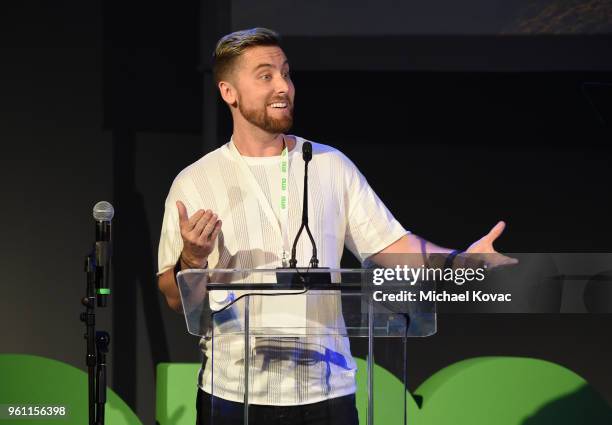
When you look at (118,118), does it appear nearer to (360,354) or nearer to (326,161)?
(326,161)

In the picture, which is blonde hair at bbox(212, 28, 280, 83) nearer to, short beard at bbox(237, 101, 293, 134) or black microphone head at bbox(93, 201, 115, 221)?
short beard at bbox(237, 101, 293, 134)

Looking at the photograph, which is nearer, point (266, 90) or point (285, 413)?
point (285, 413)

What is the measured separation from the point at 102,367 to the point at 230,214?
0.68 metres

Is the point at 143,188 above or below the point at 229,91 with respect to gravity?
below

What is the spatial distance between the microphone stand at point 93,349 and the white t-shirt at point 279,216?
0.96 ft

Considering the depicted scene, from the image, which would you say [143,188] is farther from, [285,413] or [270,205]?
[285,413]

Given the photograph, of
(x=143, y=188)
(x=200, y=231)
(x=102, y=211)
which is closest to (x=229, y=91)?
(x=102, y=211)

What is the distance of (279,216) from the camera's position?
311 cm

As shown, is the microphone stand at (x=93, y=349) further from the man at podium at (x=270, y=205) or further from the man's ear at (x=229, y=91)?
the man's ear at (x=229, y=91)

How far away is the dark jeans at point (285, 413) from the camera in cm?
258

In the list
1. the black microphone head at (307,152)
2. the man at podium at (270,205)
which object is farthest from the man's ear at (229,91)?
the black microphone head at (307,152)

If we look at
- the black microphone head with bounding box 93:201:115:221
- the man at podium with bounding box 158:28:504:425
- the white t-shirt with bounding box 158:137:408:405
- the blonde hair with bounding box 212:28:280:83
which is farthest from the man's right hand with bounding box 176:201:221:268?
the blonde hair with bounding box 212:28:280:83

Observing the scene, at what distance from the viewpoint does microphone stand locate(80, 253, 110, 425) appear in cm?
322

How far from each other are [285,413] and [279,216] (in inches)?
26.3
